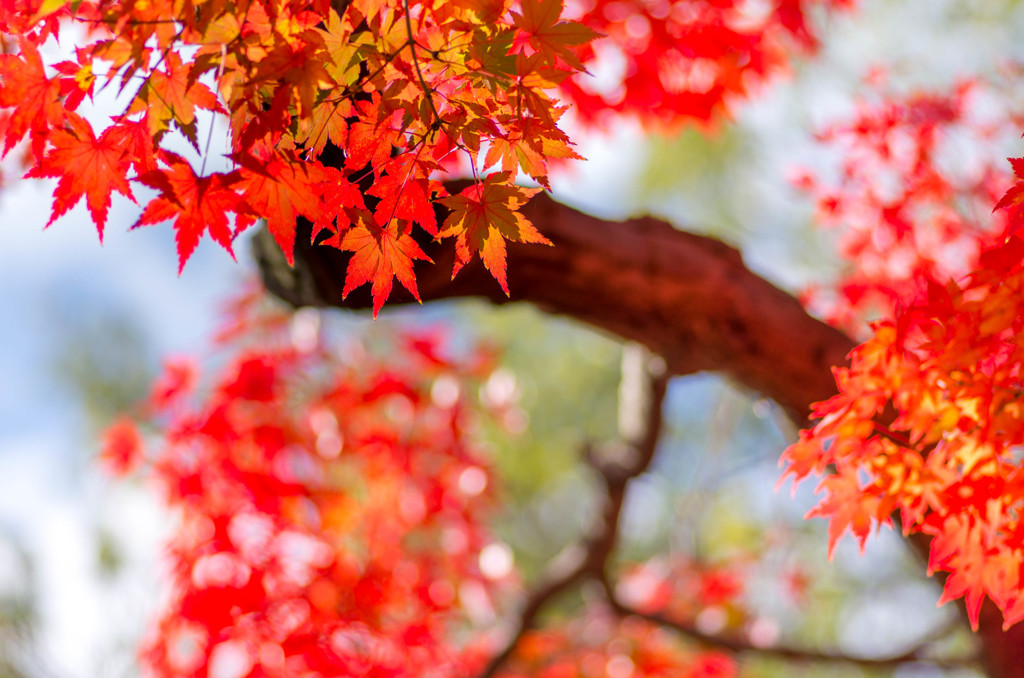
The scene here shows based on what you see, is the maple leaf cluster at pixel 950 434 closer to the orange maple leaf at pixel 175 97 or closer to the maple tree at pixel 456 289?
the maple tree at pixel 456 289

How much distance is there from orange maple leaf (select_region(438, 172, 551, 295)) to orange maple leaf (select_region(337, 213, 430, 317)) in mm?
58

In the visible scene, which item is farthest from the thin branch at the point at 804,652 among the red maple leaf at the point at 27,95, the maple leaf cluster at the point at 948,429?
the red maple leaf at the point at 27,95

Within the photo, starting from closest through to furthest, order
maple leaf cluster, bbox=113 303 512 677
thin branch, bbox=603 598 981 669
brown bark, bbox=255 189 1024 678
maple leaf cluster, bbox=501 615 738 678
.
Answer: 1. brown bark, bbox=255 189 1024 678
2. thin branch, bbox=603 598 981 669
3. maple leaf cluster, bbox=113 303 512 677
4. maple leaf cluster, bbox=501 615 738 678

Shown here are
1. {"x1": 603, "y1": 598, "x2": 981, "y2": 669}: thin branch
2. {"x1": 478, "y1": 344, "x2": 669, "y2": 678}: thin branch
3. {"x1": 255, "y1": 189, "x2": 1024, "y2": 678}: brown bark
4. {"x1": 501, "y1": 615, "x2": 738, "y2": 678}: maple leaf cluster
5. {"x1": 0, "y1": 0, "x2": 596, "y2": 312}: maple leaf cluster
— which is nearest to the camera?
{"x1": 0, "y1": 0, "x2": 596, "y2": 312}: maple leaf cluster

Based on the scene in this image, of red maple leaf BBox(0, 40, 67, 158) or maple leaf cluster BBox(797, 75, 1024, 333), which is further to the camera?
maple leaf cluster BBox(797, 75, 1024, 333)

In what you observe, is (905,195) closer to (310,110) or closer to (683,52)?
(683,52)

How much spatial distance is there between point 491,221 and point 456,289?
63cm

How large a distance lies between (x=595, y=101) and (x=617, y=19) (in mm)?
272

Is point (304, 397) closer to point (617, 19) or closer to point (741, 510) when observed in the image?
point (617, 19)

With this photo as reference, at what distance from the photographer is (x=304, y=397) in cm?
305

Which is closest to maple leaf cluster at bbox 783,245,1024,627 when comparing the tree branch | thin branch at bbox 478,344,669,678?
the tree branch

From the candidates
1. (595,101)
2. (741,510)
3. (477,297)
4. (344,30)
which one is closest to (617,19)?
(595,101)

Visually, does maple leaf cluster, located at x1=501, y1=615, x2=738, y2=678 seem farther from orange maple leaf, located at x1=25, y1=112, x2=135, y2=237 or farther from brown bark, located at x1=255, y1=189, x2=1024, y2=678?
orange maple leaf, located at x1=25, y1=112, x2=135, y2=237

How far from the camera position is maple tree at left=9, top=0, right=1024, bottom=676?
0.92 metres
